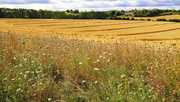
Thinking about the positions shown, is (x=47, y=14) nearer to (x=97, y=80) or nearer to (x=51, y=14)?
(x=51, y=14)

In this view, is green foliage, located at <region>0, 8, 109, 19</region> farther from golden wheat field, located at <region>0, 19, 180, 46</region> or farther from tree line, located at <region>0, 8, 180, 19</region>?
golden wheat field, located at <region>0, 19, 180, 46</region>

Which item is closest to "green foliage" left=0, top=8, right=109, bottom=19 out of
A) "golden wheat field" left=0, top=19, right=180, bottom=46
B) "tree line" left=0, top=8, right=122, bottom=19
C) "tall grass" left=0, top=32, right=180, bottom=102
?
"tree line" left=0, top=8, right=122, bottom=19

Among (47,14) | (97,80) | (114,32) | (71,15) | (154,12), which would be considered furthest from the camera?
(47,14)

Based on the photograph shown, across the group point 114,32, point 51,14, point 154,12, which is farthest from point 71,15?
point 114,32

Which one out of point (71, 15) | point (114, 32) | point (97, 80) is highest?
point (71, 15)

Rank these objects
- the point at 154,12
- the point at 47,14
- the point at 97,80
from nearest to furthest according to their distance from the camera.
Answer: the point at 97,80, the point at 154,12, the point at 47,14

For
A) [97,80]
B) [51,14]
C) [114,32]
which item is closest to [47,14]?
[51,14]

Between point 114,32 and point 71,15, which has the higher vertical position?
point 71,15

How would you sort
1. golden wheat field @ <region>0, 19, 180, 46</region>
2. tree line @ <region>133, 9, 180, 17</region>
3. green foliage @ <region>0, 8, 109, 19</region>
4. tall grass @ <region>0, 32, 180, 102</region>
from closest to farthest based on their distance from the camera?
tall grass @ <region>0, 32, 180, 102</region>
golden wheat field @ <region>0, 19, 180, 46</region>
tree line @ <region>133, 9, 180, 17</region>
green foliage @ <region>0, 8, 109, 19</region>

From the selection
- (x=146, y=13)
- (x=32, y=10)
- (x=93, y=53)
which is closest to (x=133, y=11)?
(x=146, y=13)

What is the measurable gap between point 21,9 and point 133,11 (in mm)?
34980

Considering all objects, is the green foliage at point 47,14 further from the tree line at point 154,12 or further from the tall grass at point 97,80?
the tall grass at point 97,80

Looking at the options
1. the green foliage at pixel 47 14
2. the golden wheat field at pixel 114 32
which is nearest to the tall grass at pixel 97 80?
the golden wheat field at pixel 114 32

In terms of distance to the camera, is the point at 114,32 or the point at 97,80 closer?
the point at 97,80
